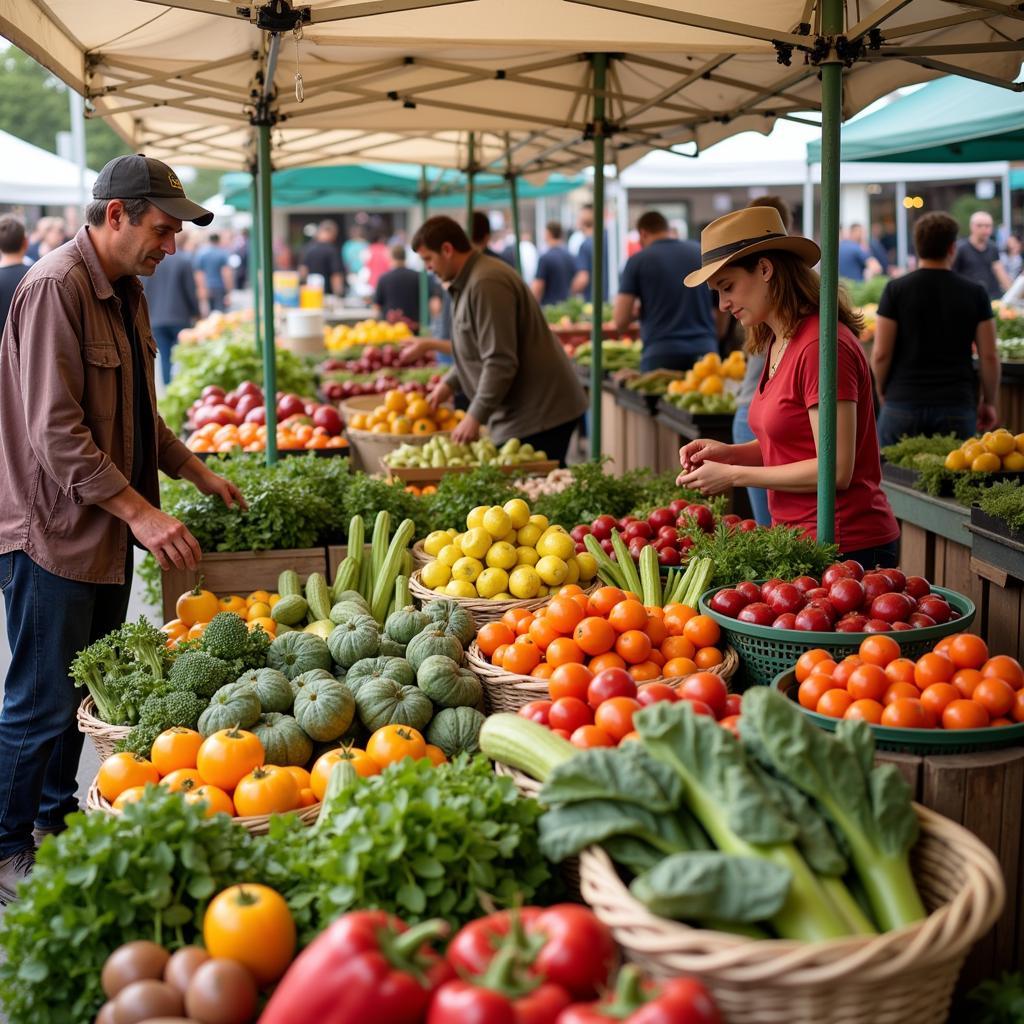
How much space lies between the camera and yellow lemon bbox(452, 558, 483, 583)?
4160mm

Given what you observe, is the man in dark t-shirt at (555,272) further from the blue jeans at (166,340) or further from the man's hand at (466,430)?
the man's hand at (466,430)

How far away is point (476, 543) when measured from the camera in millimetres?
4199

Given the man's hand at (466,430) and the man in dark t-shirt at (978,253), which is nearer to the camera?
the man's hand at (466,430)

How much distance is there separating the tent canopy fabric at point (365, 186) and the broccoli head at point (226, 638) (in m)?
9.33

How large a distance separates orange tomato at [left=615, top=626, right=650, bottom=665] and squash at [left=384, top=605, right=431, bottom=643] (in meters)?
0.72

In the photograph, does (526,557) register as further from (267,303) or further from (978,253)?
(978,253)

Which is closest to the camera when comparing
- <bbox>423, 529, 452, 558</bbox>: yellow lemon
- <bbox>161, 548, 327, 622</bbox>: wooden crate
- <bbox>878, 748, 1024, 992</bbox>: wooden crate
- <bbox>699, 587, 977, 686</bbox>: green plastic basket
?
<bbox>878, 748, 1024, 992</bbox>: wooden crate

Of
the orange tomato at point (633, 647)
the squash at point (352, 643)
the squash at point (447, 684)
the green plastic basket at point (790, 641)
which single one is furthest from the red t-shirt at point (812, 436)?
the squash at point (352, 643)

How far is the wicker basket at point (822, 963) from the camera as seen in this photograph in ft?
5.91

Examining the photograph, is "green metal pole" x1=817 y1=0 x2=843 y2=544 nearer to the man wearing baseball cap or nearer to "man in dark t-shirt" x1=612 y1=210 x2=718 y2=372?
the man wearing baseball cap

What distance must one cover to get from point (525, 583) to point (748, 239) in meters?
1.35

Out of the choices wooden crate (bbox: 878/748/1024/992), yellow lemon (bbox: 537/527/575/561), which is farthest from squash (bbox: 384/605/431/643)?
wooden crate (bbox: 878/748/1024/992)

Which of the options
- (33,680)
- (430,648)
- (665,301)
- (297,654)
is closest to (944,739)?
(430,648)

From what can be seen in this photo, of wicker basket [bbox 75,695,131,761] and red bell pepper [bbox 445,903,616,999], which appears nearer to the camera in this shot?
red bell pepper [bbox 445,903,616,999]
